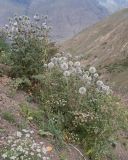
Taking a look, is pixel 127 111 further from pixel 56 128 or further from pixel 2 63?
pixel 2 63

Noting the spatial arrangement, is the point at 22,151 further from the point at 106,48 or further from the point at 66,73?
the point at 106,48

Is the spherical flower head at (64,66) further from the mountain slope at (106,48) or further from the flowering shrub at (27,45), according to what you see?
the mountain slope at (106,48)

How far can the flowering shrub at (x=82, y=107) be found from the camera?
8.87 meters

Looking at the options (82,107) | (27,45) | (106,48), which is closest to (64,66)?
(82,107)

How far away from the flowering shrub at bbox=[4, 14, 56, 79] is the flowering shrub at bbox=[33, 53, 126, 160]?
652 millimetres

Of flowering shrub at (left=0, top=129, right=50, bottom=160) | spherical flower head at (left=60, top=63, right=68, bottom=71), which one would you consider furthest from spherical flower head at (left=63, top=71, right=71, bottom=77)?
flowering shrub at (left=0, top=129, right=50, bottom=160)

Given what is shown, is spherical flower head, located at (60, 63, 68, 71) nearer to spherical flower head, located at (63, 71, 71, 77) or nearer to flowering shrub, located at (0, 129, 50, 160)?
spherical flower head, located at (63, 71, 71, 77)

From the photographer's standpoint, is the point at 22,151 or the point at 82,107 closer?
the point at 22,151

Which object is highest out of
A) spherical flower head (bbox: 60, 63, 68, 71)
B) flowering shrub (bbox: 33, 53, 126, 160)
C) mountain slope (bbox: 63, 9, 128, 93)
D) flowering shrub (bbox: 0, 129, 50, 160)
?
mountain slope (bbox: 63, 9, 128, 93)

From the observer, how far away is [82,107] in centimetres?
915

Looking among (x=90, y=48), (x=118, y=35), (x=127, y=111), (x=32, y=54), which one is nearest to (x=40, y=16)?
(x=32, y=54)

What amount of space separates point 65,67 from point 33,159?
2814 mm

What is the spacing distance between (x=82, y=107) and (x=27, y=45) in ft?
6.01

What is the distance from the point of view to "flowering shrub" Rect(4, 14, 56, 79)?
1036cm
